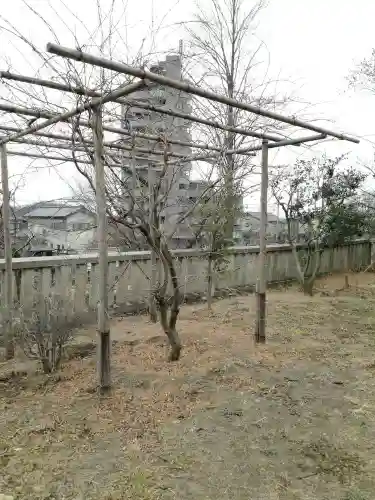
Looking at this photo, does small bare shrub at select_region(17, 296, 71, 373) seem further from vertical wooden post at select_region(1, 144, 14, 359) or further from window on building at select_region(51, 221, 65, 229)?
window on building at select_region(51, 221, 65, 229)

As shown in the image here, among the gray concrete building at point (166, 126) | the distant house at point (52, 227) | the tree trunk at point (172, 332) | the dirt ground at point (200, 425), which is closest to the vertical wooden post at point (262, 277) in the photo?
the dirt ground at point (200, 425)

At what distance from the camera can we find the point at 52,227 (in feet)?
24.8

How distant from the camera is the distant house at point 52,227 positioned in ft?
22.4

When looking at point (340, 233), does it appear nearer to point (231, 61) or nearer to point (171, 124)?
point (231, 61)

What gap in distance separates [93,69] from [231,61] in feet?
21.3

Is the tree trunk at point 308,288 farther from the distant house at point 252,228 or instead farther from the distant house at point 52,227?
the distant house at point 52,227

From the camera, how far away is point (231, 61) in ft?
27.3

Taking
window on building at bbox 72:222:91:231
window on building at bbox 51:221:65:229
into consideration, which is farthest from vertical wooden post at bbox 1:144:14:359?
window on building at bbox 51:221:65:229

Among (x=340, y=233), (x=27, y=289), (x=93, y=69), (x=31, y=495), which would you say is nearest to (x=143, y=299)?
(x=27, y=289)

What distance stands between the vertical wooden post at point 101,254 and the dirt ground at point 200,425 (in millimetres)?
189

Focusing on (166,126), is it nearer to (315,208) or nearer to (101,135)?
(101,135)

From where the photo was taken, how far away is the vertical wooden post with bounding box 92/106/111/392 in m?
2.55

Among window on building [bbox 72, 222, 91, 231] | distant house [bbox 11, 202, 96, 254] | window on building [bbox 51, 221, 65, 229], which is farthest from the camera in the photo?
window on building [bbox 51, 221, 65, 229]

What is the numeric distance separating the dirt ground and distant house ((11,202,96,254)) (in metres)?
3.43
